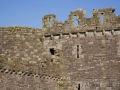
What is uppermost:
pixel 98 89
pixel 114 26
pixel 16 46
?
pixel 114 26

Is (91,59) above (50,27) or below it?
below

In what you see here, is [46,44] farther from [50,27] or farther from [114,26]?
[114,26]

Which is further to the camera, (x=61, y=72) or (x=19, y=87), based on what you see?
(x=61, y=72)

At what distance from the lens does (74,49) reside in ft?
72.2

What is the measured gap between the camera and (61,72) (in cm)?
2186

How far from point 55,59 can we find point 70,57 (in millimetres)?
1086

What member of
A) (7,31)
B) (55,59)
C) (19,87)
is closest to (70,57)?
(55,59)

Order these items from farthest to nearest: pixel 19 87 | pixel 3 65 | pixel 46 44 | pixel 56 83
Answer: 1. pixel 46 44
2. pixel 56 83
3. pixel 19 87
4. pixel 3 65

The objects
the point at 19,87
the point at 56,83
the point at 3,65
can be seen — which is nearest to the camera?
the point at 3,65

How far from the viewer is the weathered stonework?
20953 millimetres

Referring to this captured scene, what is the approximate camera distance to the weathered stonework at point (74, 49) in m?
21.0

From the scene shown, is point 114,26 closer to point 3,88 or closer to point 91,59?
point 91,59

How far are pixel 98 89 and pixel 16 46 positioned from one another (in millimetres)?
6178

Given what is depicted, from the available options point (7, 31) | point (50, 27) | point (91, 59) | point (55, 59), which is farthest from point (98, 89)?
point (7, 31)
